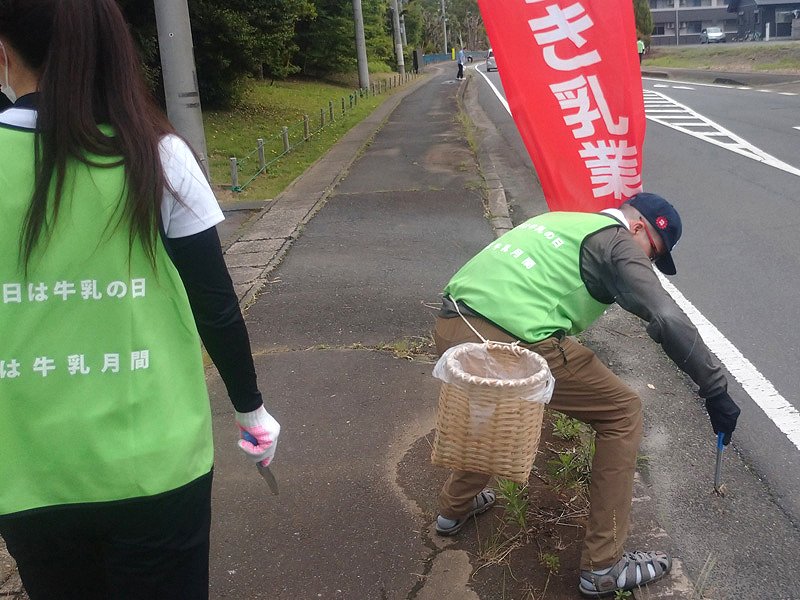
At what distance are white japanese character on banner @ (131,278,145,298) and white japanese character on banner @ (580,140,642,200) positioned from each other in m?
3.61

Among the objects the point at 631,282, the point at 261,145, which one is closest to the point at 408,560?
the point at 631,282

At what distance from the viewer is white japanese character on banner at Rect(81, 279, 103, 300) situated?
1535mm

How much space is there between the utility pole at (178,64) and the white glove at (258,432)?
6886 millimetres

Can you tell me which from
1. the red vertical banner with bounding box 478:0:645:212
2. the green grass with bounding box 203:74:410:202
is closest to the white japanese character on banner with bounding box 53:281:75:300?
the red vertical banner with bounding box 478:0:645:212

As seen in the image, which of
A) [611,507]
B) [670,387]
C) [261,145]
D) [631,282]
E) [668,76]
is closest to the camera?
[631,282]

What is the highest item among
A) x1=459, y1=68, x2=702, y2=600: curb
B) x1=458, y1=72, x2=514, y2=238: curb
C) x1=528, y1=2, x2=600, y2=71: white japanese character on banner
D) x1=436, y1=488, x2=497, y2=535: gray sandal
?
x1=528, y1=2, x2=600, y2=71: white japanese character on banner

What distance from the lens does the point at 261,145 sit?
14.1 m

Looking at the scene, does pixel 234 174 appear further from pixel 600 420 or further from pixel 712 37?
pixel 712 37

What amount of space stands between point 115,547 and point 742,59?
145 feet

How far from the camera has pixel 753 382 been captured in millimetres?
4664

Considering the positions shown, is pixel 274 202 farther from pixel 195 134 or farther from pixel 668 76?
pixel 668 76

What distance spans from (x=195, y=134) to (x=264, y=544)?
655 centimetres

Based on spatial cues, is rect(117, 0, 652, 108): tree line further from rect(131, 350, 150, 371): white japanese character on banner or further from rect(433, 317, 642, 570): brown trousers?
rect(131, 350, 150, 371): white japanese character on banner

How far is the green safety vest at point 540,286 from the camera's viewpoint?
2.75 meters
